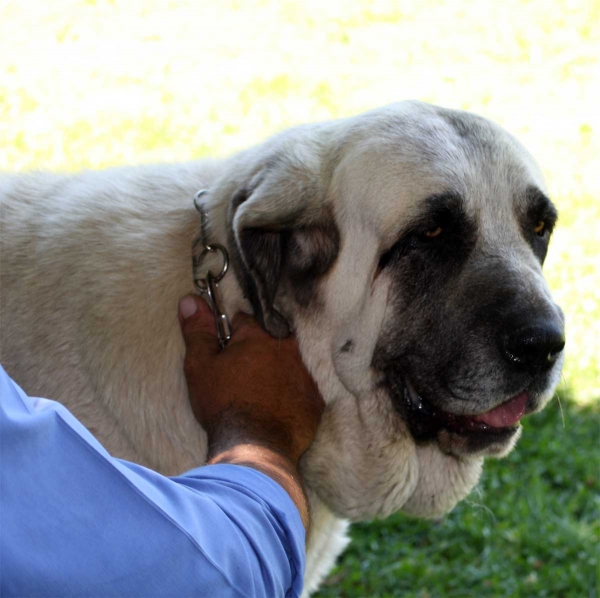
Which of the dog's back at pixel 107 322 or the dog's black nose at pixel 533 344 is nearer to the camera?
the dog's black nose at pixel 533 344

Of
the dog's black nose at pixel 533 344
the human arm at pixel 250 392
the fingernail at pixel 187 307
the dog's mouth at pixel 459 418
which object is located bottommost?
the dog's mouth at pixel 459 418

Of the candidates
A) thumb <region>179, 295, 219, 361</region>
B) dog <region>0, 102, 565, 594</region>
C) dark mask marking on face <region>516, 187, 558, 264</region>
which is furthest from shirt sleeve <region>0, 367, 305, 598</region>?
dark mask marking on face <region>516, 187, 558, 264</region>

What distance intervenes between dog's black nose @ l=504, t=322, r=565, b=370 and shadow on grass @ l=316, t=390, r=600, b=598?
1.38 metres

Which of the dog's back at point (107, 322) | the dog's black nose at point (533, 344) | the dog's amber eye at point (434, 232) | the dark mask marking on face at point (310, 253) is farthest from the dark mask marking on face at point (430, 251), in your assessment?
the dog's back at point (107, 322)

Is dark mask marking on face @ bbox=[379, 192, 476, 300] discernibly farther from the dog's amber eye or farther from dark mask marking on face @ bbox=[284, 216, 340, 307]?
dark mask marking on face @ bbox=[284, 216, 340, 307]

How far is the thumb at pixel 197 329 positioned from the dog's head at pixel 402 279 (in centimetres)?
15

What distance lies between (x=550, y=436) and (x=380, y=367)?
2.65 meters

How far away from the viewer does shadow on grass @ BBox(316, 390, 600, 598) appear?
402 cm

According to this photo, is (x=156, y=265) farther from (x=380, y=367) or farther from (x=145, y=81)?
(x=145, y=81)

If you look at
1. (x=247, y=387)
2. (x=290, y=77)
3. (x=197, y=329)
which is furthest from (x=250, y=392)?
(x=290, y=77)

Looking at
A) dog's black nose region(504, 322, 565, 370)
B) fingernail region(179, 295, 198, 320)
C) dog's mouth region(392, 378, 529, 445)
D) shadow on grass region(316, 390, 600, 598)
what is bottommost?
shadow on grass region(316, 390, 600, 598)

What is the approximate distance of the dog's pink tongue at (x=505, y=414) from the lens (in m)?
2.65

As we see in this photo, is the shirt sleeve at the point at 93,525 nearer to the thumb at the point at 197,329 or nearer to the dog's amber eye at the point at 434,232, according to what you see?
the thumb at the point at 197,329

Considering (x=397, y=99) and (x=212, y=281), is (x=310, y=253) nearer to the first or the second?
(x=212, y=281)
